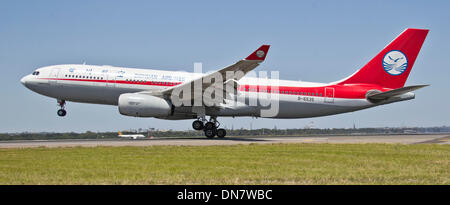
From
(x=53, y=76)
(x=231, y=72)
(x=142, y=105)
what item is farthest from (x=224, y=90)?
(x=53, y=76)

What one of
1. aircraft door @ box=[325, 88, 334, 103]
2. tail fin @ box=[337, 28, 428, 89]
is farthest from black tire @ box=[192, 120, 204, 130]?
tail fin @ box=[337, 28, 428, 89]

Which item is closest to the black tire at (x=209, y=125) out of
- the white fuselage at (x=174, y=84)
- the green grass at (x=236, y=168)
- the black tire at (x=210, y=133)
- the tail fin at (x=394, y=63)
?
the black tire at (x=210, y=133)

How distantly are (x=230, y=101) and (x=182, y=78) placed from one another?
3.62 m

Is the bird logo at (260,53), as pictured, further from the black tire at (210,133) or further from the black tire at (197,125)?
the black tire at (210,133)

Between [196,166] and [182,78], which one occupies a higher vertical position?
[182,78]

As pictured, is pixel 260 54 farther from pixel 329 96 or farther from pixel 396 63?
pixel 396 63

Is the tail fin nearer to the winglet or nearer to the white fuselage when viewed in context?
the white fuselage

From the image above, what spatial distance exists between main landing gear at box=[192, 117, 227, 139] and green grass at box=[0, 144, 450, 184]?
42.1 ft

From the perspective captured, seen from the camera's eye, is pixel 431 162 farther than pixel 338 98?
No

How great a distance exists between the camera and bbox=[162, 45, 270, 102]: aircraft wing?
24.7 meters

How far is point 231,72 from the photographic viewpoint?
26188 mm
